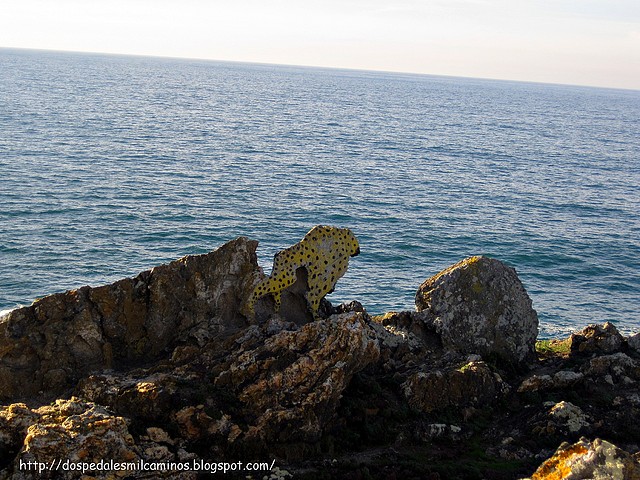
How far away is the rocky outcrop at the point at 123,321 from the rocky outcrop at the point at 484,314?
810 cm

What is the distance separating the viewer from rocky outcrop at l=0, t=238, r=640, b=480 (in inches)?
735

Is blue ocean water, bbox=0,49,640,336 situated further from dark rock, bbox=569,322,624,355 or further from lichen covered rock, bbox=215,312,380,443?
lichen covered rock, bbox=215,312,380,443

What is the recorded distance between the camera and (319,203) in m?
78.8

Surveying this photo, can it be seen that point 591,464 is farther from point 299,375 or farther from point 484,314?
point 484,314

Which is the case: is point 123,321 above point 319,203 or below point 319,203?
above

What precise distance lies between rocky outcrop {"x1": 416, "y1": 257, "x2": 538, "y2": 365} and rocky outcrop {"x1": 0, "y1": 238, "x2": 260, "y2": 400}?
8.10 m

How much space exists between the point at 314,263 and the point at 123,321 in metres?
7.56

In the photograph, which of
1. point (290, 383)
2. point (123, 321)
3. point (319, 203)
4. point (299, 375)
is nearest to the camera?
point (290, 383)

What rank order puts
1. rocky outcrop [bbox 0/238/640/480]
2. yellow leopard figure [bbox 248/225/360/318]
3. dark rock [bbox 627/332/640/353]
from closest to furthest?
rocky outcrop [bbox 0/238/640/480] → yellow leopard figure [bbox 248/225/360/318] → dark rock [bbox 627/332/640/353]

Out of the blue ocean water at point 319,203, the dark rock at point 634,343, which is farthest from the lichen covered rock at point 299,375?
the blue ocean water at point 319,203

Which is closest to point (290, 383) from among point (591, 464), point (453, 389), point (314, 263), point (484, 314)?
point (453, 389)

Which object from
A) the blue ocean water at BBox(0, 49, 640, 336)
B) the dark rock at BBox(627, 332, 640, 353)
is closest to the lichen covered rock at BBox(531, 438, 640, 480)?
the dark rock at BBox(627, 332, 640, 353)

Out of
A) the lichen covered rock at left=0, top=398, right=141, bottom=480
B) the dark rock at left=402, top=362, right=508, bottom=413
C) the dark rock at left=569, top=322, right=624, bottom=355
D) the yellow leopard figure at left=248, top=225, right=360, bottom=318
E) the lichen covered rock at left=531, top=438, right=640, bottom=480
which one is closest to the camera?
the lichen covered rock at left=531, top=438, right=640, bottom=480

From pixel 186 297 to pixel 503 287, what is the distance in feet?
41.9
